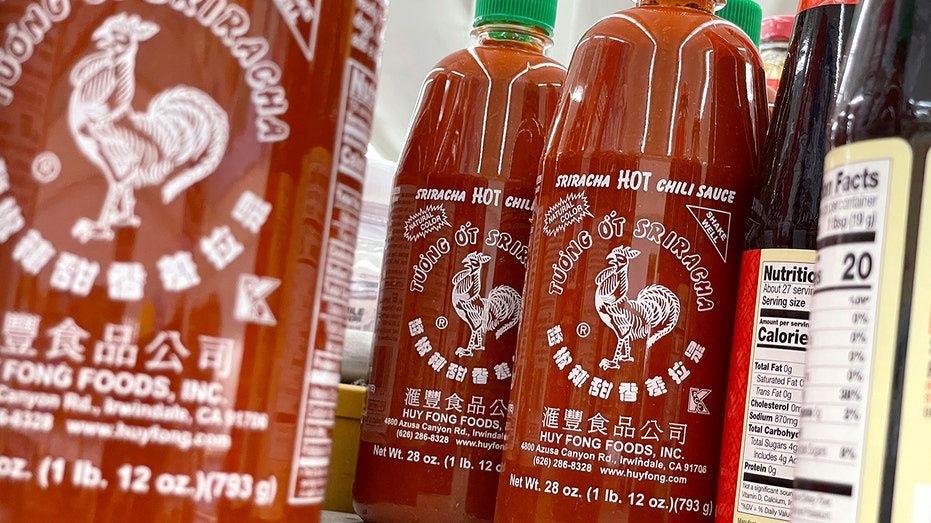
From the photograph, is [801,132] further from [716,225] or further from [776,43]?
[776,43]

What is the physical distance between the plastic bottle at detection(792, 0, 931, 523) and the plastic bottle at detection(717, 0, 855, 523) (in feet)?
0.40

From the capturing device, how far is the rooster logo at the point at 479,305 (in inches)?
27.3

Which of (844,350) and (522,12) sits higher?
(522,12)

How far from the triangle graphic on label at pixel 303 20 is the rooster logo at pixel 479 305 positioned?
0.33 m

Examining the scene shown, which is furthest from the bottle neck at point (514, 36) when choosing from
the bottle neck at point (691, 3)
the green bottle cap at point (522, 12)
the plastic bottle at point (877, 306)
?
the plastic bottle at point (877, 306)

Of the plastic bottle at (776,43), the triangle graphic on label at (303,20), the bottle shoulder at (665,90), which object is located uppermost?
the plastic bottle at (776,43)

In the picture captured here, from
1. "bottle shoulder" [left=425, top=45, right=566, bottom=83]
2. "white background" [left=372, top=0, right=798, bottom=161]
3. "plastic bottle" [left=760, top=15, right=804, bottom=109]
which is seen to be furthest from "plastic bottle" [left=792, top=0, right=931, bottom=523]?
"white background" [left=372, top=0, right=798, bottom=161]

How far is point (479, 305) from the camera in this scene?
70 centimetres

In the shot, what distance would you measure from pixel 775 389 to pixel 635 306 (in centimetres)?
9

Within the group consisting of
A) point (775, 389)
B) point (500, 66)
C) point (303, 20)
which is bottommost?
point (775, 389)

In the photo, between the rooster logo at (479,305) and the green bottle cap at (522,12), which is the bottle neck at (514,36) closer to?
the green bottle cap at (522,12)

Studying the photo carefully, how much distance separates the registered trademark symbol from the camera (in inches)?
14.0

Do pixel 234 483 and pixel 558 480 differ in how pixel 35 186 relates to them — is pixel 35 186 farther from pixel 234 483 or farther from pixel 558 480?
pixel 558 480

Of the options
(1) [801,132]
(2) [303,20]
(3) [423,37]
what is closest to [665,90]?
(1) [801,132]
